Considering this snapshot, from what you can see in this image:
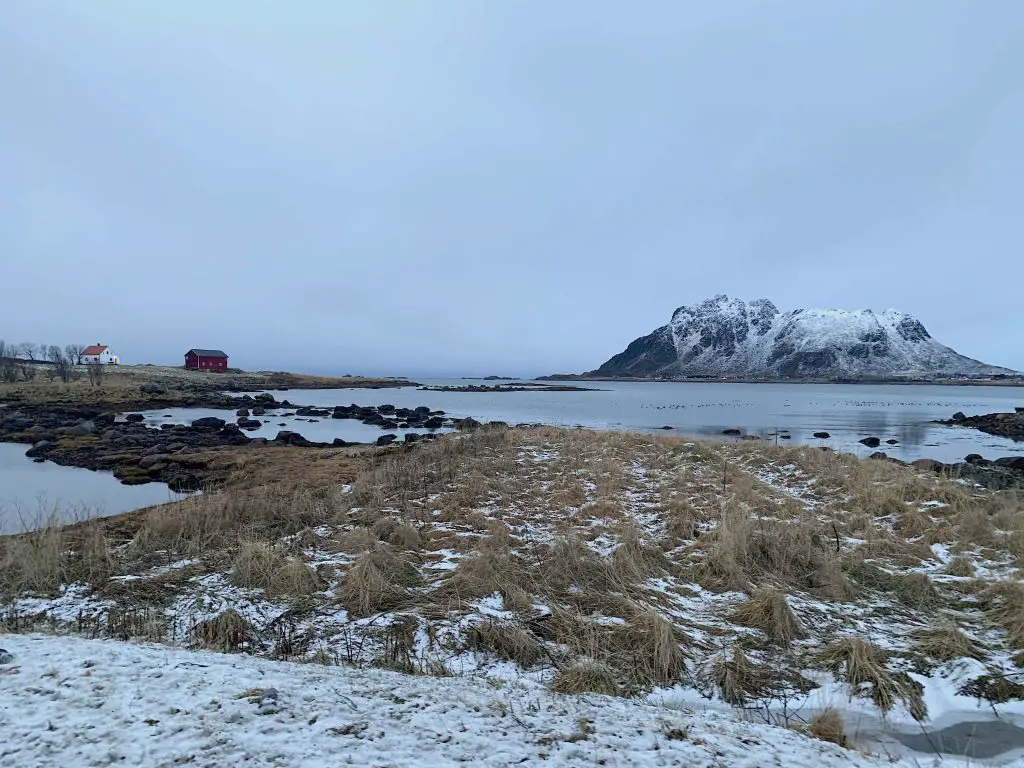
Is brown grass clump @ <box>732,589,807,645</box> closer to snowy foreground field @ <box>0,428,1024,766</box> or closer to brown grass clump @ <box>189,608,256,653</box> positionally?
snowy foreground field @ <box>0,428,1024,766</box>

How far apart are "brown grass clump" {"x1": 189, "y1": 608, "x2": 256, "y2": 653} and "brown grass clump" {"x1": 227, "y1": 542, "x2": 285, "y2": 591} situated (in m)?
0.97

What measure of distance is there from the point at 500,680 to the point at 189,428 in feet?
105

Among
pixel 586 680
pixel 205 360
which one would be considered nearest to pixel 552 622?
pixel 586 680

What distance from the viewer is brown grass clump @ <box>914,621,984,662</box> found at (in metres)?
4.87

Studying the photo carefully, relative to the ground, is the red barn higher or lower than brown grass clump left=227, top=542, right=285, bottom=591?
higher

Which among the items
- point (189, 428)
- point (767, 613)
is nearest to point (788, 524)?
point (767, 613)

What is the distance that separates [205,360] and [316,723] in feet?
407

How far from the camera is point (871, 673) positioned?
4.53 metres

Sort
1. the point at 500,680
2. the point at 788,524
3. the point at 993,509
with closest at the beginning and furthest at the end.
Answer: the point at 500,680 < the point at 788,524 < the point at 993,509

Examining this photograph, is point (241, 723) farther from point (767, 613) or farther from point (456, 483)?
point (456, 483)

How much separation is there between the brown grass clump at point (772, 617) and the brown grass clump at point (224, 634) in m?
5.43

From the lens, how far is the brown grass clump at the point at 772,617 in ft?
17.8

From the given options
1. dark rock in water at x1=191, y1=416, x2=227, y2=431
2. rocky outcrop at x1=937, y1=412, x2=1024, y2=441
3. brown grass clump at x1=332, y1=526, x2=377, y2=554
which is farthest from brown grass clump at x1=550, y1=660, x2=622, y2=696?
rocky outcrop at x1=937, y1=412, x2=1024, y2=441

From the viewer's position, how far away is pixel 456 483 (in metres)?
12.8
